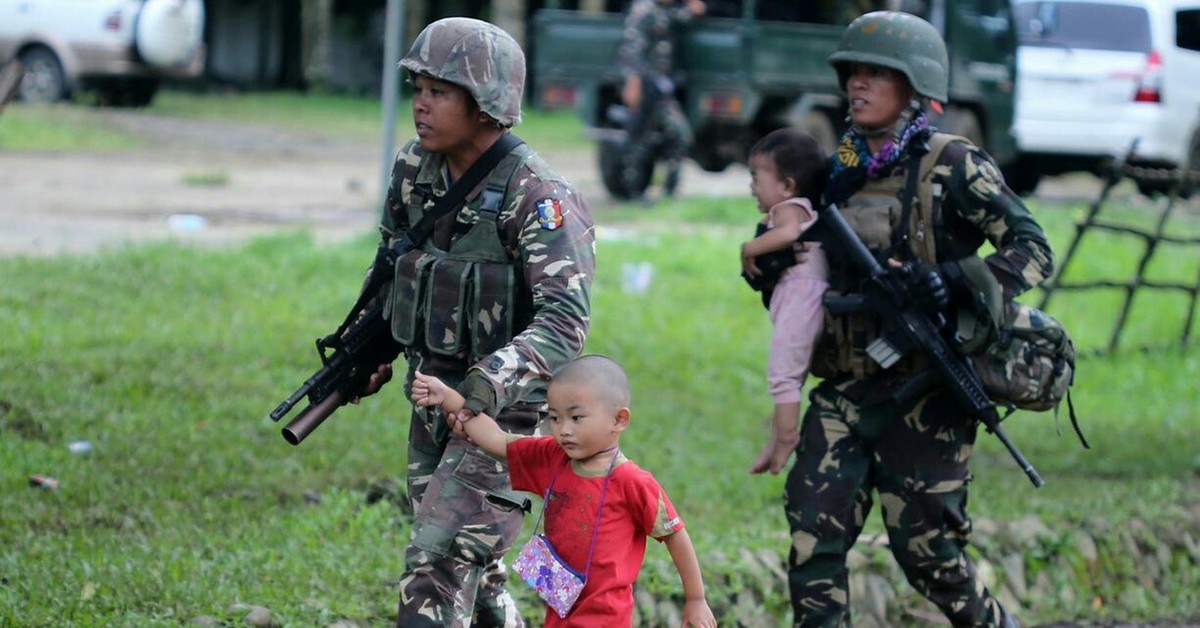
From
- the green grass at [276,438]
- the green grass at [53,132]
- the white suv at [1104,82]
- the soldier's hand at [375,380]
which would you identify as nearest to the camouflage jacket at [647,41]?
the green grass at [276,438]

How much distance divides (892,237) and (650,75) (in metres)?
10.2

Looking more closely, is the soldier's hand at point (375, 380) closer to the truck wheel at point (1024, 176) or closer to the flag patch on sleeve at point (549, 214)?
the flag patch on sleeve at point (549, 214)

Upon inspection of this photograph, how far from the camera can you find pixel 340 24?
3331cm

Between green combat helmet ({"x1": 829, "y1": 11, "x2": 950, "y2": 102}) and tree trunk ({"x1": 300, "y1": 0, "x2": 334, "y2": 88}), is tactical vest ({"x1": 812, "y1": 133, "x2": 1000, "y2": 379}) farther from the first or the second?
tree trunk ({"x1": 300, "y1": 0, "x2": 334, "y2": 88})

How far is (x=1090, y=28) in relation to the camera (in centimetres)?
1794

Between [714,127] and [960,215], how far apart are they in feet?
38.2

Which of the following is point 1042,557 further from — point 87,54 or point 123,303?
point 87,54

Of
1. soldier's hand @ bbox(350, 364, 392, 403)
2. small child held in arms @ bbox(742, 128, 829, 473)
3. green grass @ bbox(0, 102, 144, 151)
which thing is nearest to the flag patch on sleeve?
soldier's hand @ bbox(350, 364, 392, 403)

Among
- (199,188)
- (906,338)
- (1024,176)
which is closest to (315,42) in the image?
(1024,176)

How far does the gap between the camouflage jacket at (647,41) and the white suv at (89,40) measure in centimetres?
836

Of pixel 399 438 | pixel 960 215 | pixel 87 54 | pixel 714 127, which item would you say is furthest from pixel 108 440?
pixel 87 54

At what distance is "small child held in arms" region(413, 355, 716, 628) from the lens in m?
3.82

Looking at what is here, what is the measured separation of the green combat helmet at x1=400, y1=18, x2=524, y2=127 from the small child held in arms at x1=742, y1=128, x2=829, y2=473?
884 millimetres

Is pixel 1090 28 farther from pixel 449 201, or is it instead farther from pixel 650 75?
pixel 449 201
